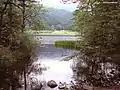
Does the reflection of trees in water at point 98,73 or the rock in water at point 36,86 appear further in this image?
the reflection of trees in water at point 98,73

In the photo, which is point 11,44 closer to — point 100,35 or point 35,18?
point 35,18

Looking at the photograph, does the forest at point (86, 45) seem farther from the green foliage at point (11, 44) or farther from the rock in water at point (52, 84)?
the rock in water at point (52, 84)

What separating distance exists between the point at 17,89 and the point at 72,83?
211cm

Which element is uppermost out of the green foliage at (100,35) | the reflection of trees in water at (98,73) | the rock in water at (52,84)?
the green foliage at (100,35)

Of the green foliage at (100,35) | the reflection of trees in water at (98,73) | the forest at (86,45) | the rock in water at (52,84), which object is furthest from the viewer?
the reflection of trees in water at (98,73)

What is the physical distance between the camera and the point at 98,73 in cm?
1123

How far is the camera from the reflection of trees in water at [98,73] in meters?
10.1

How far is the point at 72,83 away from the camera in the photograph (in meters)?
10.2

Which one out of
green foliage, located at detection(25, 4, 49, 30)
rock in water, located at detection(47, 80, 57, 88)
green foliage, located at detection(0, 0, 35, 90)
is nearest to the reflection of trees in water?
rock in water, located at detection(47, 80, 57, 88)

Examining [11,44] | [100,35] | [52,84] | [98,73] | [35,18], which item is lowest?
[52,84]

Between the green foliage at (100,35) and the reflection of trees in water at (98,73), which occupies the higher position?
the green foliage at (100,35)

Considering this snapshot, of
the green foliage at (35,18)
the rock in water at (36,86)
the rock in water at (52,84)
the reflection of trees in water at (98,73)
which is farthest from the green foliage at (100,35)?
the green foliage at (35,18)

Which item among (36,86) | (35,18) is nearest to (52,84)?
(36,86)

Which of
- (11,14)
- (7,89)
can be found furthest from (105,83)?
(11,14)
